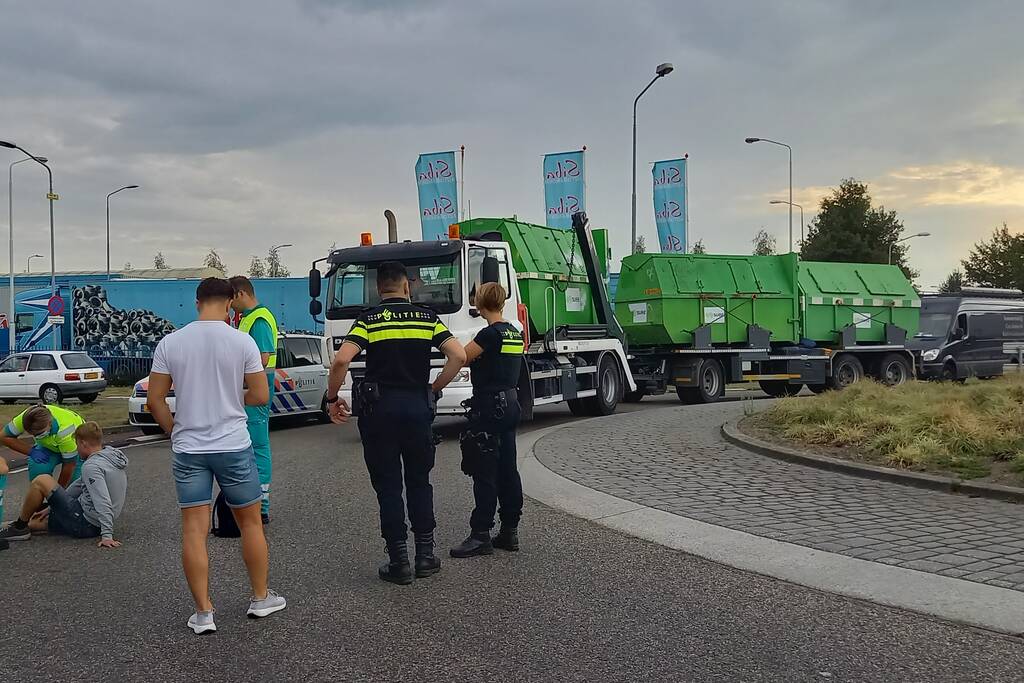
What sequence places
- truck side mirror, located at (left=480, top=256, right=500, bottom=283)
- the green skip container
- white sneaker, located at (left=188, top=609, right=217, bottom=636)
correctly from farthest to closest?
the green skip container < truck side mirror, located at (left=480, top=256, right=500, bottom=283) < white sneaker, located at (left=188, top=609, right=217, bottom=636)

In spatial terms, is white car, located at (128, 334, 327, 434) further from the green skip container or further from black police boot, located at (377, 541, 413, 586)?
black police boot, located at (377, 541, 413, 586)

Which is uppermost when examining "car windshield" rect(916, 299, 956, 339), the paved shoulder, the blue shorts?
"car windshield" rect(916, 299, 956, 339)

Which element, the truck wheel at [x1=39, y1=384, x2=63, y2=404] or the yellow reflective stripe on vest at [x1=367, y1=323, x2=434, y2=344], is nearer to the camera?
the yellow reflective stripe on vest at [x1=367, y1=323, x2=434, y2=344]

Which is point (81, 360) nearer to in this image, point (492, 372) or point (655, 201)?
point (655, 201)

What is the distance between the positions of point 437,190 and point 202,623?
911 inches


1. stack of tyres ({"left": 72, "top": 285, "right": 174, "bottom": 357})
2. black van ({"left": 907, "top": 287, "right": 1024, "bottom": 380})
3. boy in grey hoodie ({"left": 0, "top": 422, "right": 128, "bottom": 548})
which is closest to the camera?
boy in grey hoodie ({"left": 0, "top": 422, "right": 128, "bottom": 548})

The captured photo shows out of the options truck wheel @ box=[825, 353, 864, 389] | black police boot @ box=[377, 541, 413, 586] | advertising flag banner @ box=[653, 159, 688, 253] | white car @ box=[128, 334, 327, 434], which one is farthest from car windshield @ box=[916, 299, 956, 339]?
black police boot @ box=[377, 541, 413, 586]

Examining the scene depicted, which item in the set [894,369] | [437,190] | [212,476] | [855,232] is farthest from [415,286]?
[855,232]

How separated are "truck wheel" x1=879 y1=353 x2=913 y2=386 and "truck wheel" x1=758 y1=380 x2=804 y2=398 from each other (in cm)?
217

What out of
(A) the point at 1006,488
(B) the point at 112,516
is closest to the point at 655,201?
(A) the point at 1006,488

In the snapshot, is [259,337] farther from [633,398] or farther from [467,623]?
[633,398]

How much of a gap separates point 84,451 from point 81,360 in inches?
792

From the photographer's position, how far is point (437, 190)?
26797 mm

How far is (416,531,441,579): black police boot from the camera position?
215 inches
